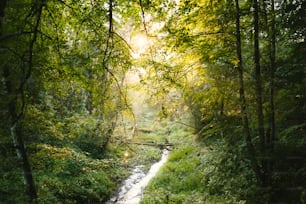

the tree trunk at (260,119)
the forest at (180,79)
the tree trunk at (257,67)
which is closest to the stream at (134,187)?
the forest at (180,79)

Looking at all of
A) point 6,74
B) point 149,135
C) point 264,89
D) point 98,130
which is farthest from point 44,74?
Result: point 149,135

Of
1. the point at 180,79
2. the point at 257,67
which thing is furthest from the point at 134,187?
the point at 257,67

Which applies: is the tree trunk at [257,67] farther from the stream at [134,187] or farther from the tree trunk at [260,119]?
the stream at [134,187]

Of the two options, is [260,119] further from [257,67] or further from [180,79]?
[180,79]

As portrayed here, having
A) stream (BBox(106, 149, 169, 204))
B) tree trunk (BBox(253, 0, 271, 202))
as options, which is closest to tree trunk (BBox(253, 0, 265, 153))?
tree trunk (BBox(253, 0, 271, 202))

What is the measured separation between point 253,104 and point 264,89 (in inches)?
26.3

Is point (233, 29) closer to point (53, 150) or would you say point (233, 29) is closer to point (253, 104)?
point (253, 104)

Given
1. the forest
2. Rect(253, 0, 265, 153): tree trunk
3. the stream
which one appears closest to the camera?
the forest

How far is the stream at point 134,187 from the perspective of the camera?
12.1 metres

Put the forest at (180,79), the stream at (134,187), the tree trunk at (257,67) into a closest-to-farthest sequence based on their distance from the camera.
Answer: the forest at (180,79) → the tree trunk at (257,67) → the stream at (134,187)

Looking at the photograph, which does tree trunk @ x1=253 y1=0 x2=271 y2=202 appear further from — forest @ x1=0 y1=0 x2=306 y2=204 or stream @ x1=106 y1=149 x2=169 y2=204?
stream @ x1=106 y1=149 x2=169 y2=204

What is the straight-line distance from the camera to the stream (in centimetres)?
1213

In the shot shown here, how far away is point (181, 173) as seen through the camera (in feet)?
46.4

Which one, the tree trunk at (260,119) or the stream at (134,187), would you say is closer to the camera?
the tree trunk at (260,119)
